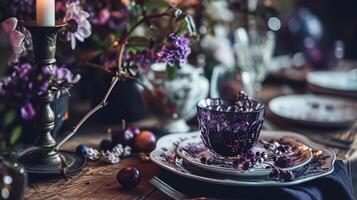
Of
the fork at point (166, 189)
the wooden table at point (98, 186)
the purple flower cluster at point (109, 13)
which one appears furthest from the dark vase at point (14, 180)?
the purple flower cluster at point (109, 13)

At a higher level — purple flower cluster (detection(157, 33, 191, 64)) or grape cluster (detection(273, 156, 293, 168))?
purple flower cluster (detection(157, 33, 191, 64))

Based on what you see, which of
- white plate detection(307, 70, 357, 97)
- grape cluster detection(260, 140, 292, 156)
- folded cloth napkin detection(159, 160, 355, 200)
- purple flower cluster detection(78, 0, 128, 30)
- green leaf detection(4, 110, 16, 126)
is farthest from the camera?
white plate detection(307, 70, 357, 97)

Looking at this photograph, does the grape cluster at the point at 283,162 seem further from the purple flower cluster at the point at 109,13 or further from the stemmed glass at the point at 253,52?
the stemmed glass at the point at 253,52

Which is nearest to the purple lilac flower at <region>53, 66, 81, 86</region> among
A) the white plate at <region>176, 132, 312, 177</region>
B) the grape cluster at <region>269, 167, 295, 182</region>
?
the white plate at <region>176, 132, 312, 177</region>

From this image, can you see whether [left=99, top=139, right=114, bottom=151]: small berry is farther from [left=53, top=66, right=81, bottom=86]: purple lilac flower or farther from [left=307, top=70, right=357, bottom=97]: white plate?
[left=307, top=70, right=357, bottom=97]: white plate

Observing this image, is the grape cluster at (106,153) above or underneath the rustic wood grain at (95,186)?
above

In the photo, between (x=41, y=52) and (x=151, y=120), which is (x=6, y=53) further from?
(x=151, y=120)

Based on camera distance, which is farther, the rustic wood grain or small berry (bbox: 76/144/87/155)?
small berry (bbox: 76/144/87/155)

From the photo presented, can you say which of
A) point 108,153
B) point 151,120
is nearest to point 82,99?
point 151,120
